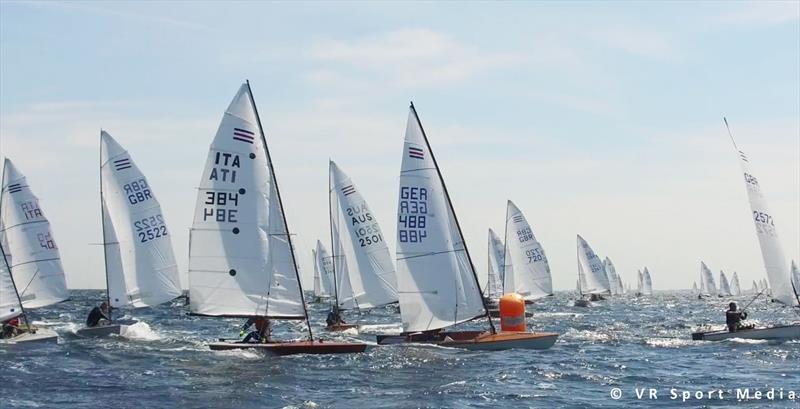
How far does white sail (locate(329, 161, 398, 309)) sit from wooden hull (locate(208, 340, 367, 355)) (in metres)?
13.3

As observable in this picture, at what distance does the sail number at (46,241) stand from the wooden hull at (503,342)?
17.5 m

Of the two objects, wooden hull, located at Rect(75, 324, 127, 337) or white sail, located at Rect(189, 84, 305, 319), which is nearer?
white sail, located at Rect(189, 84, 305, 319)

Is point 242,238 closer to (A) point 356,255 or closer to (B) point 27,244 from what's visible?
(A) point 356,255

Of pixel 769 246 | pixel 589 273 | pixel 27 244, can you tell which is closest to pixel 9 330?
pixel 27 244

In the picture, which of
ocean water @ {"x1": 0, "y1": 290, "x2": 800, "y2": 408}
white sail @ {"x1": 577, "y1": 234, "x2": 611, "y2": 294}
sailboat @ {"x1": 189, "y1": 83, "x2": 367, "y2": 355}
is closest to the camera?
ocean water @ {"x1": 0, "y1": 290, "x2": 800, "y2": 408}

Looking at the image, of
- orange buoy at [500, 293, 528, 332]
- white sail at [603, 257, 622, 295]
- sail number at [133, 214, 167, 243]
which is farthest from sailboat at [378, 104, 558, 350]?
white sail at [603, 257, 622, 295]

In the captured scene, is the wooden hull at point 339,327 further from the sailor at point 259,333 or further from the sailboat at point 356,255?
the sailor at point 259,333

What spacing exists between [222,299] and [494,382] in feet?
26.8

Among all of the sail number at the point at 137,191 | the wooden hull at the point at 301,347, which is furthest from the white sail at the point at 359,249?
the wooden hull at the point at 301,347

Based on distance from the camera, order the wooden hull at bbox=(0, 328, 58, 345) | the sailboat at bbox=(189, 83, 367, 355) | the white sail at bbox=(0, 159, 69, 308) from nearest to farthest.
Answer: the sailboat at bbox=(189, 83, 367, 355) < the wooden hull at bbox=(0, 328, 58, 345) < the white sail at bbox=(0, 159, 69, 308)

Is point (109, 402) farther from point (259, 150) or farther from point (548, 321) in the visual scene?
point (548, 321)

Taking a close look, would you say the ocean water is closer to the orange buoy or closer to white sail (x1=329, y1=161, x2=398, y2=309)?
the orange buoy

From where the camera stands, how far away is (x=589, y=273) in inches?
3270

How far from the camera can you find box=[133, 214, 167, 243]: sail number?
35.8 m
